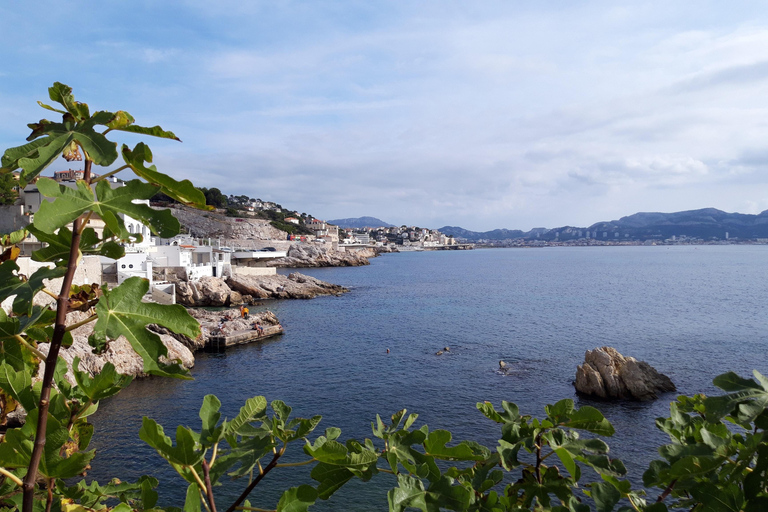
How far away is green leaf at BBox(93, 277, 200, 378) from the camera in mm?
1131

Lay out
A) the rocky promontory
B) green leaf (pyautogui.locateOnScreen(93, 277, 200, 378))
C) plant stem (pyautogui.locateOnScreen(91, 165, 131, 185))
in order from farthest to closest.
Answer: the rocky promontory, plant stem (pyautogui.locateOnScreen(91, 165, 131, 185)), green leaf (pyautogui.locateOnScreen(93, 277, 200, 378))

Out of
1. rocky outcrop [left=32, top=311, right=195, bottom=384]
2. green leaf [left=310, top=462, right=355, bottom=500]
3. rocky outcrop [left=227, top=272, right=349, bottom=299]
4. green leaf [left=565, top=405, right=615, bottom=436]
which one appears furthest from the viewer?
rocky outcrop [left=227, top=272, right=349, bottom=299]

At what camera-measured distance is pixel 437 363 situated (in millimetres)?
26359

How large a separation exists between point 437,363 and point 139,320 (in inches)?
1028

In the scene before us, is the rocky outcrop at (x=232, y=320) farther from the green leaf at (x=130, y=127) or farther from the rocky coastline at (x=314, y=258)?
the rocky coastline at (x=314, y=258)

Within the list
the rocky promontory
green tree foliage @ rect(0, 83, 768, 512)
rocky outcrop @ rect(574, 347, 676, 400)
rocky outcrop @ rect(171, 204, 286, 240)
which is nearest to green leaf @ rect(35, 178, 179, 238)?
green tree foliage @ rect(0, 83, 768, 512)

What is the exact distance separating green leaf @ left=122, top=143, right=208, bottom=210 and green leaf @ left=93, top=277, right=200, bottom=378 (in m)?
0.29

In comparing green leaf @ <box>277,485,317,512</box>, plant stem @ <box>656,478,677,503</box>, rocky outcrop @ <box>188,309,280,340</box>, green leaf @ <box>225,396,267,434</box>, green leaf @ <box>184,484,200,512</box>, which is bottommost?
rocky outcrop @ <box>188,309,280,340</box>

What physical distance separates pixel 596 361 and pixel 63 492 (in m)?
23.1

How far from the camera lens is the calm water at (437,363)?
16.3 meters

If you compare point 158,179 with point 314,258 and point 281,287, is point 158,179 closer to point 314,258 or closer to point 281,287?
point 281,287

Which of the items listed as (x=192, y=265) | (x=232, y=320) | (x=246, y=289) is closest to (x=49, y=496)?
(x=232, y=320)

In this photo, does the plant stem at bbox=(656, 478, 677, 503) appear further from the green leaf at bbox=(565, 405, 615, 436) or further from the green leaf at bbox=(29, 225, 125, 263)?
the green leaf at bbox=(29, 225, 125, 263)

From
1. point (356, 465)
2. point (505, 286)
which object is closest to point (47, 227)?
point (356, 465)
